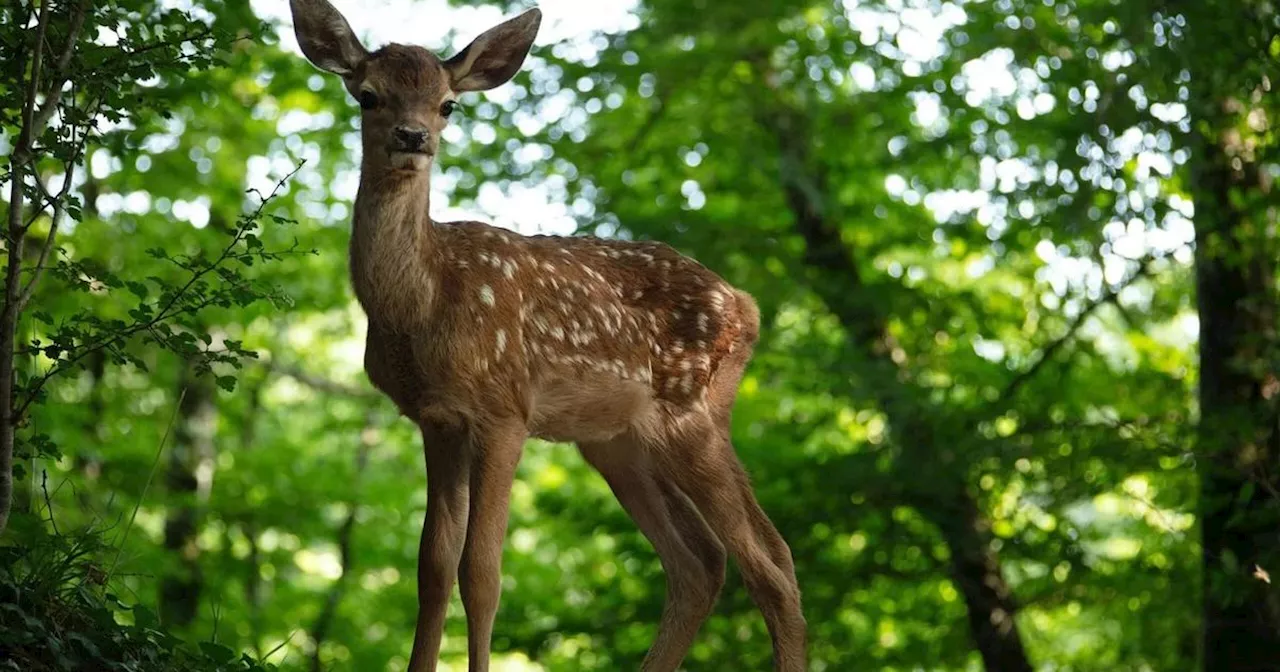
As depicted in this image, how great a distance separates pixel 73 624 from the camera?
4.05 m

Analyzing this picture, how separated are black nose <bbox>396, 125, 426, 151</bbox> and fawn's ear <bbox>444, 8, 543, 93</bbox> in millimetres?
470

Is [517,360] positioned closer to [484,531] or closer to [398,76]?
[484,531]

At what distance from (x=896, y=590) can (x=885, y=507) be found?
6.91 feet

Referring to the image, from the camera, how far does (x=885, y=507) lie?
32.7ft

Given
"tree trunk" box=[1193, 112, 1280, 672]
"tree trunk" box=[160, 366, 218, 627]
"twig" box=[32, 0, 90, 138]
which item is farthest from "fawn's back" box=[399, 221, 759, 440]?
"tree trunk" box=[160, 366, 218, 627]

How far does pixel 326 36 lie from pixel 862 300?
19.4 ft

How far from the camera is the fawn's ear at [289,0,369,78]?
4.70 metres

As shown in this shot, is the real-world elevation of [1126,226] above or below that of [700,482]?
above

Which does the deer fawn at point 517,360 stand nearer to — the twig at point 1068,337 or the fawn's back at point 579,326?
the fawn's back at point 579,326

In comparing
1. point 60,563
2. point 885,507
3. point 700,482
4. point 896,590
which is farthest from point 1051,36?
point 60,563

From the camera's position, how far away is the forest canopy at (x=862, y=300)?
26.4 feet

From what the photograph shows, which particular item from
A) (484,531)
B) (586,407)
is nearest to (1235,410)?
(586,407)

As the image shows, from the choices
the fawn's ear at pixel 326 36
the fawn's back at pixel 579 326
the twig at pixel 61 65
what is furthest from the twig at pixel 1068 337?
the twig at pixel 61 65

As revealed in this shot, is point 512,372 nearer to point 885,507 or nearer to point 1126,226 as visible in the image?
point 1126,226
